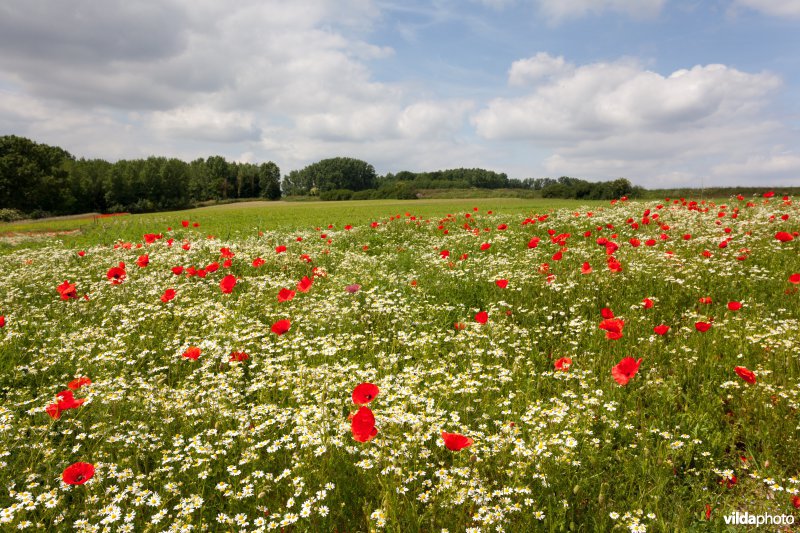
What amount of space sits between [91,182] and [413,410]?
91.4 metres

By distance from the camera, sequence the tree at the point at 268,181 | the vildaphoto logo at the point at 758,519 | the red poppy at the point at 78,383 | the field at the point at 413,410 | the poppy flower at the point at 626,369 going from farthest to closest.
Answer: the tree at the point at 268,181
the red poppy at the point at 78,383
the poppy flower at the point at 626,369
the field at the point at 413,410
the vildaphoto logo at the point at 758,519

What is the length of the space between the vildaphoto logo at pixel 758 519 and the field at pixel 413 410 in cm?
6

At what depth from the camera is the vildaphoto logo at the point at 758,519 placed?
260cm

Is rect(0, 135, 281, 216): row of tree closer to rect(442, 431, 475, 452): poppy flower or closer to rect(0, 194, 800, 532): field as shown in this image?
rect(0, 194, 800, 532): field

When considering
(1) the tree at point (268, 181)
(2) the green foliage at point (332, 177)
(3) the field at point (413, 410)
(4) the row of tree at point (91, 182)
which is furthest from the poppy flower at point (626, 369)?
(2) the green foliage at point (332, 177)

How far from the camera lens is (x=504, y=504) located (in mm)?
2791

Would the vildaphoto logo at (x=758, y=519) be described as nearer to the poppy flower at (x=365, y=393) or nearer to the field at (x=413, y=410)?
the field at (x=413, y=410)

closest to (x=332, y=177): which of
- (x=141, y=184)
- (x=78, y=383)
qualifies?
(x=141, y=184)

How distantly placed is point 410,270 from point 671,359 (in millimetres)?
5242

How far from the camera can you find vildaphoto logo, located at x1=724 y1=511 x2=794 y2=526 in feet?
8.54

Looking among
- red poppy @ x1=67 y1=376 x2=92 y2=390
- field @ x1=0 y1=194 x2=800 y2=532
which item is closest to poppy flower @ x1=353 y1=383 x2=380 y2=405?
field @ x1=0 y1=194 x2=800 y2=532

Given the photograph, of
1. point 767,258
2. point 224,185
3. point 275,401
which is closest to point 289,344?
point 275,401

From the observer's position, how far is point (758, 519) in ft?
8.56

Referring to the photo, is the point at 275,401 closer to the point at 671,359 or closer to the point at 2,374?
the point at 2,374
